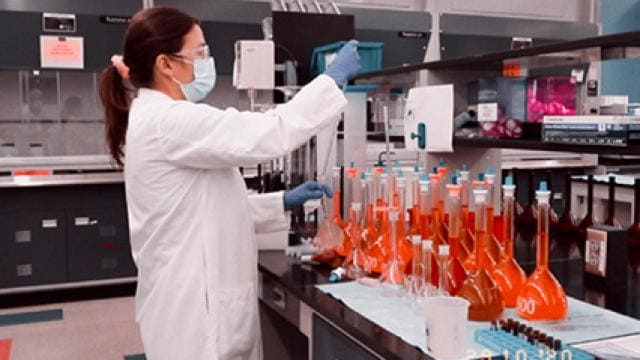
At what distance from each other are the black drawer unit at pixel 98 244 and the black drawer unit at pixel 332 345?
10.0ft

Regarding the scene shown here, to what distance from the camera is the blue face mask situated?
5.94ft

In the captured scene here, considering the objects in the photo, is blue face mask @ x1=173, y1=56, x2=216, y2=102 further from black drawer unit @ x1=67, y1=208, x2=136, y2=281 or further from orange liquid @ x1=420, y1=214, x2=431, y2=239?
black drawer unit @ x1=67, y1=208, x2=136, y2=281

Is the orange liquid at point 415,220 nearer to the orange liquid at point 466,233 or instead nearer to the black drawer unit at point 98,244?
the orange liquid at point 466,233

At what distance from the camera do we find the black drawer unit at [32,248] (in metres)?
4.18

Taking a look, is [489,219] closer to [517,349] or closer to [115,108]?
[517,349]

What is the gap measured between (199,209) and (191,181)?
0.24 ft

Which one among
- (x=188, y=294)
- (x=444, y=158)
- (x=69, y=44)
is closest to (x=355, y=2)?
(x=69, y=44)

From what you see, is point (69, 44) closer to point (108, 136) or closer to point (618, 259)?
point (108, 136)

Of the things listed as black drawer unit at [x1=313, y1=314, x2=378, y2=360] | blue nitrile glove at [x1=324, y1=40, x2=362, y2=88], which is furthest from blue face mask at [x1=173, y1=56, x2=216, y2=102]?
black drawer unit at [x1=313, y1=314, x2=378, y2=360]

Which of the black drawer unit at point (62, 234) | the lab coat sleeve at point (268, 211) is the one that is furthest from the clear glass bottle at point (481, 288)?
the black drawer unit at point (62, 234)

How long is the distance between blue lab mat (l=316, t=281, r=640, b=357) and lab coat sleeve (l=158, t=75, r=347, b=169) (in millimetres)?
400

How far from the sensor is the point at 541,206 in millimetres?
1385

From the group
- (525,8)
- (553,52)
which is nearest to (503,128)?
(553,52)

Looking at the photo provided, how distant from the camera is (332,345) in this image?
152 cm
